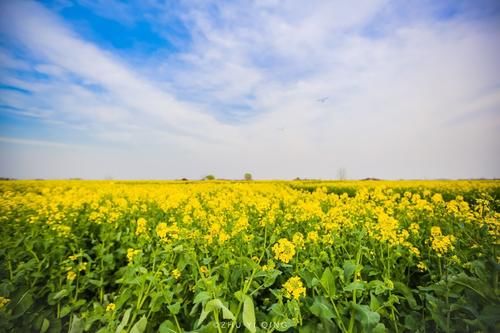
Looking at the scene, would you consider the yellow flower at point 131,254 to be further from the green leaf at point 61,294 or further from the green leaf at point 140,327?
the green leaf at point 61,294

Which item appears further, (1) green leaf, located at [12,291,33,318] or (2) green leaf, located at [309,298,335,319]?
(1) green leaf, located at [12,291,33,318]

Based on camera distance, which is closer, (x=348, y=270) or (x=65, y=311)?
(x=348, y=270)

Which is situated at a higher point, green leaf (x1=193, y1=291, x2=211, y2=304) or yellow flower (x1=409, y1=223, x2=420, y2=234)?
yellow flower (x1=409, y1=223, x2=420, y2=234)

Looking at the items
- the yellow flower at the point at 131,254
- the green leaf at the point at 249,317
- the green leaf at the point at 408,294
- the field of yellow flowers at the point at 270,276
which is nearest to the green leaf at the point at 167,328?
the field of yellow flowers at the point at 270,276

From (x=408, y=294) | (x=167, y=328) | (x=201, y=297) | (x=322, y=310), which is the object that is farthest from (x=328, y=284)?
(x=167, y=328)

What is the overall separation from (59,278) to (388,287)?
372 centimetres

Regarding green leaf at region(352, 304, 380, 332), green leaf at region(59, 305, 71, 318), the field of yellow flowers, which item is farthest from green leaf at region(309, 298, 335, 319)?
green leaf at region(59, 305, 71, 318)

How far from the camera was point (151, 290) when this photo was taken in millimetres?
2525

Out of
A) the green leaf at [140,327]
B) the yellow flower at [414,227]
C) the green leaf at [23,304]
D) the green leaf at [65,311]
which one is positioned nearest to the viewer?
the green leaf at [140,327]

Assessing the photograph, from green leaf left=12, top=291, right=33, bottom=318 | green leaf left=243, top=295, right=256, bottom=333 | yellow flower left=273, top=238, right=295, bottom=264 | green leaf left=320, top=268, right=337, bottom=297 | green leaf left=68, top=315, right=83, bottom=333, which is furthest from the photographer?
green leaf left=12, top=291, right=33, bottom=318

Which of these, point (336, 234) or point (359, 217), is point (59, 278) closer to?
point (336, 234)

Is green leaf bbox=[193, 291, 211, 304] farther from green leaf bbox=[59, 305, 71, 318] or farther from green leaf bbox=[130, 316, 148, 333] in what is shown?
green leaf bbox=[59, 305, 71, 318]

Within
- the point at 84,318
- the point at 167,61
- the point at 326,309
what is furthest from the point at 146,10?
the point at 326,309

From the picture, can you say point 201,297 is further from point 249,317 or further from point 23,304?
point 23,304
